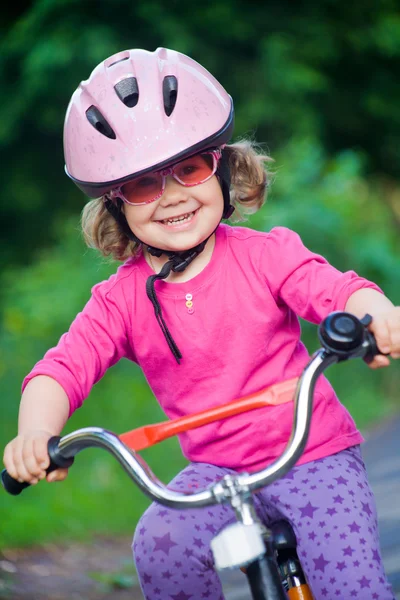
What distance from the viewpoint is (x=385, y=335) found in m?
2.11

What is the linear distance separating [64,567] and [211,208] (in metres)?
2.52

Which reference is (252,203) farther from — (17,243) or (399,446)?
(17,243)

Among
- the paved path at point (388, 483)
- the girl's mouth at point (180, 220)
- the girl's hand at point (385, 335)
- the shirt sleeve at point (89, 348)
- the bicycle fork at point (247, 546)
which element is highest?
the girl's mouth at point (180, 220)

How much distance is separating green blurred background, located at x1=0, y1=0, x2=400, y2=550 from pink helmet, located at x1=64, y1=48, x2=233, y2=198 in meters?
2.50

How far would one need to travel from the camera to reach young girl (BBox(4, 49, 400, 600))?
2.37 metres

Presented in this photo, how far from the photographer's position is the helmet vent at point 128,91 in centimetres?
274

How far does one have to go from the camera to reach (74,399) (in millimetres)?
2516

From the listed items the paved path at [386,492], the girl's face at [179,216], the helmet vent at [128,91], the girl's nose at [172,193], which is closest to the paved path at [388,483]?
the paved path at [386,492]

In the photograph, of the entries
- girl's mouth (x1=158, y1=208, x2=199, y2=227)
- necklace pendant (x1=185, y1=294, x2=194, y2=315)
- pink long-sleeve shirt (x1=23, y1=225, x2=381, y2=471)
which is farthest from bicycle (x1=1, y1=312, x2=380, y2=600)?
girl's mouth (x1=158, y1=208, x2=199, y2=227)

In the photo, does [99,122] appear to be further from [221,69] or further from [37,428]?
[221,69]

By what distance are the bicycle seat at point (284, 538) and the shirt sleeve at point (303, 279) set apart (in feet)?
1.80

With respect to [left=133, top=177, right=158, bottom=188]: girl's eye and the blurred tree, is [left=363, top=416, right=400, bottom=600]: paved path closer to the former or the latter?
[left=133, top=177, right=158, bottom=188]: girl's eye

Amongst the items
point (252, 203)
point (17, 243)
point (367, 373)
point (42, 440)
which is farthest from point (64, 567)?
point (17, 243)

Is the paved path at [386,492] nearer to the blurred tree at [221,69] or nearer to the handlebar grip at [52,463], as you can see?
the handlebar grip at [52,463]
